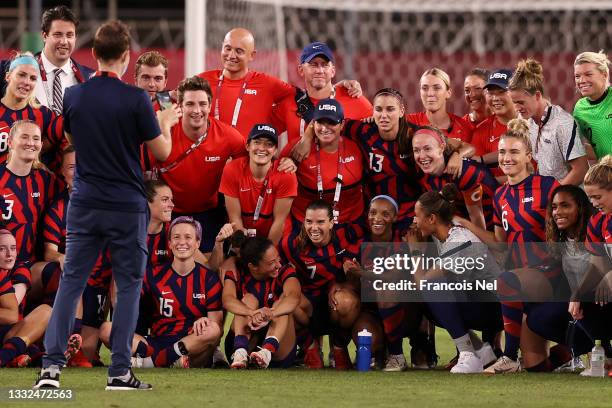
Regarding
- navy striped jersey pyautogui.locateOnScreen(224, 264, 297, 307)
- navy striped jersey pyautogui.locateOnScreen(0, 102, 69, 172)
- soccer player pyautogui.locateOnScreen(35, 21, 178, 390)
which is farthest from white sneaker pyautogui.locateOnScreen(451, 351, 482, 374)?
navy striped jersey pyautogui.locateOnScreen(0, 102, 69, 172)

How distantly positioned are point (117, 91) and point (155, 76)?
7.45ft

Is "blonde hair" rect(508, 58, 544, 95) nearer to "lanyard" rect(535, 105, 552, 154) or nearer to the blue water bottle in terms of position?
"lanyard" rect(535, 105, 552, 154)

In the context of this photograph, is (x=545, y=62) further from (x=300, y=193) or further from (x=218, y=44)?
(x=300, y=193)

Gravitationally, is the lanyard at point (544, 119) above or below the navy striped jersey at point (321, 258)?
above

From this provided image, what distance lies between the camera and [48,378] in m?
5.76

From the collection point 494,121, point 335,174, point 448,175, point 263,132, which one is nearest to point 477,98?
point 494,121

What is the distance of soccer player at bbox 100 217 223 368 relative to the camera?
7.20 m

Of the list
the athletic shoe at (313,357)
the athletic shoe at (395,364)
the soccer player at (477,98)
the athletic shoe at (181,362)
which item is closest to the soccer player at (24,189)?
the athletic shoe at (181,362)

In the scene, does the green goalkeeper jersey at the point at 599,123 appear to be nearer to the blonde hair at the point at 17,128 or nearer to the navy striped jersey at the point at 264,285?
the navy striped jersey at the point at 264,285

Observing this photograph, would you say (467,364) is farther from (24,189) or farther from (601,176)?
(24,189)

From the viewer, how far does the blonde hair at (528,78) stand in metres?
7.50

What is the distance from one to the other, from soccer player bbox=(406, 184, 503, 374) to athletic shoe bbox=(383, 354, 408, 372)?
0.34 m

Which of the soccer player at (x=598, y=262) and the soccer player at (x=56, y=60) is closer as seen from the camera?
the soccer player at (x=598, y=262)

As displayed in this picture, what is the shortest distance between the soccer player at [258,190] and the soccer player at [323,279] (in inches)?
6.7
